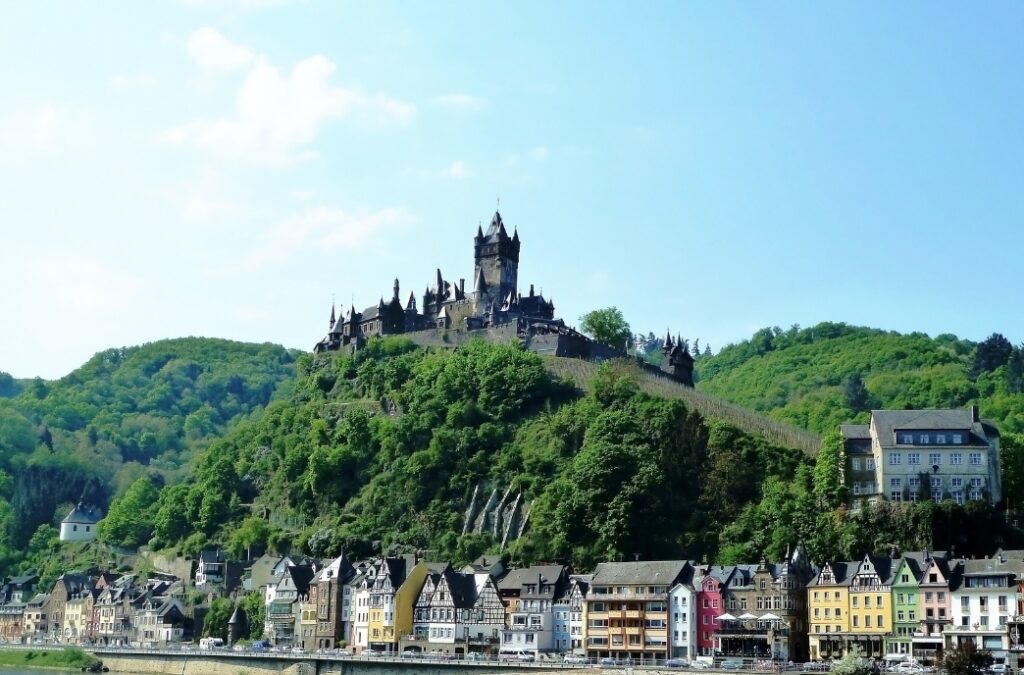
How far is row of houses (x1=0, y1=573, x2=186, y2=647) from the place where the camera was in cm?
Answer: 10156

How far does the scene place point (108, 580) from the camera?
11262 centimetres

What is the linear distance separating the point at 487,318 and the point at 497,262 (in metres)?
12.4

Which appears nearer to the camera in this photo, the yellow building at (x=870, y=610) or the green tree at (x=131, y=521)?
the yellow building at (x=870, y=610)

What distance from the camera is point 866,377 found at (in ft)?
534

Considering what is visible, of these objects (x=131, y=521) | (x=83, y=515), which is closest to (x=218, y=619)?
(x=131, y=521)

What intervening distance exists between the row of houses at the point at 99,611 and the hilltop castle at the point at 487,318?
37789 millimetres

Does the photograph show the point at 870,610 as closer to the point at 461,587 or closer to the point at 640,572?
the point at 640,572

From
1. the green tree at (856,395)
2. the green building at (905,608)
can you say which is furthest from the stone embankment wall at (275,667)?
the green tree at (856,395)

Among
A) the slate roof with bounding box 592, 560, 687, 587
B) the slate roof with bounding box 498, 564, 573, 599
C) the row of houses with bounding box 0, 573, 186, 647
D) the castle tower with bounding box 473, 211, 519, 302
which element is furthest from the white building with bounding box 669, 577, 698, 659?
the castle tower with bounding box 473, 211, 519, 302

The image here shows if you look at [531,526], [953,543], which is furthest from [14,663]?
[953,543]

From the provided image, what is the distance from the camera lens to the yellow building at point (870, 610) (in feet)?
232

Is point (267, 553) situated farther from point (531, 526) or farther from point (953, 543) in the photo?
point (953, 543)

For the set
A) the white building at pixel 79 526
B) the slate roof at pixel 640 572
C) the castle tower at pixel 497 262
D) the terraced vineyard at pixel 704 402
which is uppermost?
the castle tower at pixel 497 262

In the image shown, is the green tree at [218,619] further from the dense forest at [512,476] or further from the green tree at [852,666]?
the green tree at [852,666]
